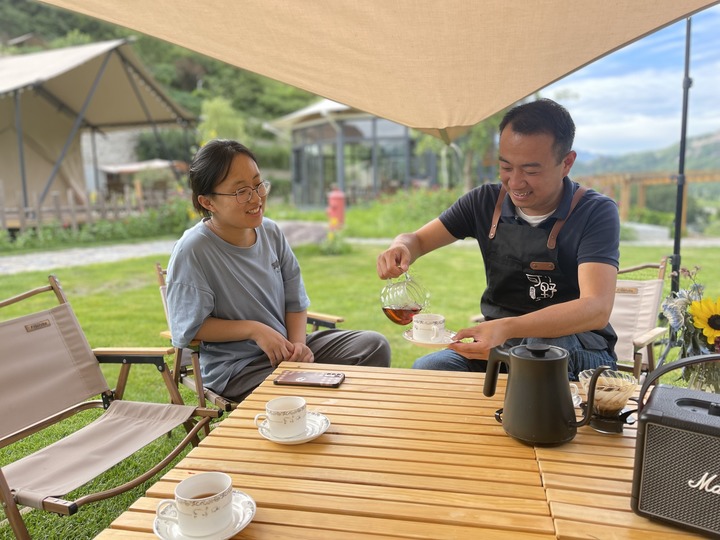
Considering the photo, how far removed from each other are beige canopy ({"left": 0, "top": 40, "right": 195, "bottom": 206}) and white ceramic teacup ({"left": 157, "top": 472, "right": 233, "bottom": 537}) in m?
10.8

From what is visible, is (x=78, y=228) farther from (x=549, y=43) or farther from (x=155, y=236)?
(x=549, y=43)

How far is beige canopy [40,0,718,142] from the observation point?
1873mm

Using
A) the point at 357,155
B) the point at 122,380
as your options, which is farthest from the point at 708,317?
the point at 357,155

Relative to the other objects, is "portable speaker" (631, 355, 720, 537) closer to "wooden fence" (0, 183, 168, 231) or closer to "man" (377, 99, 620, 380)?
"man" (377, 99, 620, 380)

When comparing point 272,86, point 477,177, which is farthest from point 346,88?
point 272,86

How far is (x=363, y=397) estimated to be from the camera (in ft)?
5.90

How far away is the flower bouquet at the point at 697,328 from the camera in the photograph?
1684mm

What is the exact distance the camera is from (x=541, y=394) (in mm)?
1370

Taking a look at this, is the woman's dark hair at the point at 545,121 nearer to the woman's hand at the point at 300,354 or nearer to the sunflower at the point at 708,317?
the sunflower at the point at 708,317

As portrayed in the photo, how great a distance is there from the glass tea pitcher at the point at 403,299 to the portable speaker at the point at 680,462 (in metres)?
0.94

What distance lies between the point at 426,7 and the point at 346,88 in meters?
0.80

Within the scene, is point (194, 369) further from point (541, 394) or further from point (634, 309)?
point (634, 309)

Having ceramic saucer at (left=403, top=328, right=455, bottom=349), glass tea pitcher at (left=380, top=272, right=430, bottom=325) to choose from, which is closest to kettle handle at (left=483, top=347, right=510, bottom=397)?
ceramic saucer at (left=403, top=328, right=455, bottom=349)

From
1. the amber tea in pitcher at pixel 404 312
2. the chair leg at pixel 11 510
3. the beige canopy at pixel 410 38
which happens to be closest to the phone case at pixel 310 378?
the amber tea in pitcher at pixel 404 312
